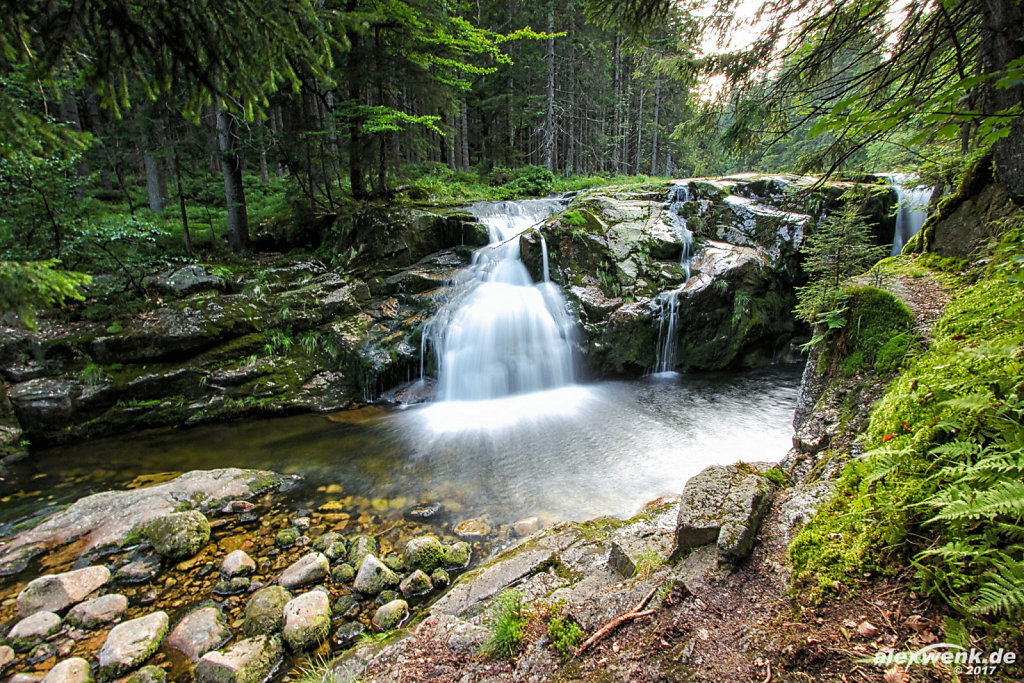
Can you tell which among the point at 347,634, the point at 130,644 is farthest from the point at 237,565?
the point at 347,634

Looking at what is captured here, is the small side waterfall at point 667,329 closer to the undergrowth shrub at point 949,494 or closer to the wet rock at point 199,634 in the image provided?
the undergrowth shrub at point 949,494

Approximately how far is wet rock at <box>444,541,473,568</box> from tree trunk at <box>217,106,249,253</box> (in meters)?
11.4

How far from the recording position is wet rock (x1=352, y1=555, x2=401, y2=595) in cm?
383

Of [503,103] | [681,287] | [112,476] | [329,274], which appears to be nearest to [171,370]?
[112,476]

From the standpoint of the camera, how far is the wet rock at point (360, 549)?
166 inches

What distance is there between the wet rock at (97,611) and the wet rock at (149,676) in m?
0.91

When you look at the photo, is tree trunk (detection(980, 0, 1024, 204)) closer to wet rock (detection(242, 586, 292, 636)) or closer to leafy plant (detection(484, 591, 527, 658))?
leafy plant (detection(484, 591, 527, 658))

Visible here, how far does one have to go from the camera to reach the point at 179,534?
4.41 m

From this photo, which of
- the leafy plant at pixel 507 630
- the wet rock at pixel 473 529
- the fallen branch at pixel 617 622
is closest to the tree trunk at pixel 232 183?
the wet rock at pixel 473 529

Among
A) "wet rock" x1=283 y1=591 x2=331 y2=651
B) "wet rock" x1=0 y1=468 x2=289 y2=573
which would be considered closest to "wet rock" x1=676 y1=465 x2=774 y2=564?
"wet rock" x1=283 y1=591 x2=331 y2=651

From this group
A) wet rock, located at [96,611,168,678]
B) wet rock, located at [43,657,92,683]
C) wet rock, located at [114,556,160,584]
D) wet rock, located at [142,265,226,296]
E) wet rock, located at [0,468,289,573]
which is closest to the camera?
wet rock, located at [43,657,92,683]

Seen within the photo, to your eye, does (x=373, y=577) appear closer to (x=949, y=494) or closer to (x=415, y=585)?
(x=415, y=585)

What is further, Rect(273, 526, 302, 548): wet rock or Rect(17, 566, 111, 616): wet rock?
Rect(273, 526, 302, 548): wet rock

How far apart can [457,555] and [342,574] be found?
1.10 m
